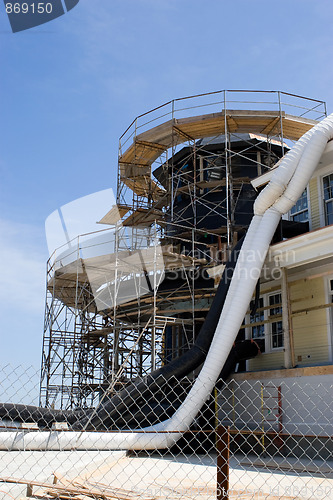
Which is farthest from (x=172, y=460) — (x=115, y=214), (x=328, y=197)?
(x=115, y=214)

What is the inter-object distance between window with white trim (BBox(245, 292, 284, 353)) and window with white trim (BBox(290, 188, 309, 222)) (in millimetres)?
2810

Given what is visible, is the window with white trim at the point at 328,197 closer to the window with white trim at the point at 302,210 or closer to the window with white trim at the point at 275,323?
the window with white trim at the point at 302,210

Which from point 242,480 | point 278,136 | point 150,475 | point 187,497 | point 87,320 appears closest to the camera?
point 187,497

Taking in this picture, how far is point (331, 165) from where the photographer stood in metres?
16.0

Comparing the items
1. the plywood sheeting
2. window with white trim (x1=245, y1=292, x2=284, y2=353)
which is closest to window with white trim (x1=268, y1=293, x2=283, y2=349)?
window with white trim (x1=245, y1=292, x2=284, y2=353)

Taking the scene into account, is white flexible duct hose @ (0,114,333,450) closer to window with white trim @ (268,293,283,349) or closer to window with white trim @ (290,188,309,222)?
window with white trim @ (268,293,283,349)

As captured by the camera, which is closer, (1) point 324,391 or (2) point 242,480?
(2) point 242,480

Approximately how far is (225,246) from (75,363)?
34.5ft

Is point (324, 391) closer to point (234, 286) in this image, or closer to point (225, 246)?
point (234, 286)

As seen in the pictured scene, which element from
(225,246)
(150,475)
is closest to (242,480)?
(150,475)

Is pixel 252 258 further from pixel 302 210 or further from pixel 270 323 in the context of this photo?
pixel 302 210

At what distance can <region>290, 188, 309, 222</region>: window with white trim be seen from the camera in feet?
58.2

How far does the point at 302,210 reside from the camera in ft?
58.7

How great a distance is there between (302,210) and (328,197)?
1657mm
